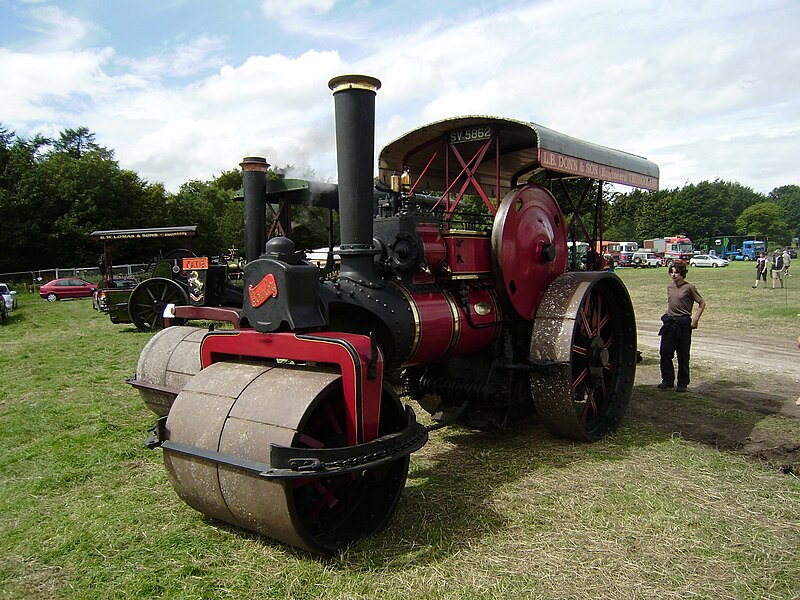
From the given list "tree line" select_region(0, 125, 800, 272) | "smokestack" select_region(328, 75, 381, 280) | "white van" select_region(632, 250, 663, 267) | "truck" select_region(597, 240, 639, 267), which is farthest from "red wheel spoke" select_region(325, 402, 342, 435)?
"white van" select_region(632, 250, 663, 267)

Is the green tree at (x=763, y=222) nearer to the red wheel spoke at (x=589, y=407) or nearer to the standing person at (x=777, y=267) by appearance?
the standing person at (x=777, y=267)

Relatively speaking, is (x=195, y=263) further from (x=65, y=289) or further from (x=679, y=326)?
(x=65, y=289)

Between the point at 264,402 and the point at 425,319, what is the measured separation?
138 centimetres

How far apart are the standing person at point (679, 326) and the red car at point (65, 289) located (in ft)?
70.6

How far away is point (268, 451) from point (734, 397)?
5235 mm

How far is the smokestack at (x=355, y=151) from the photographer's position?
11.4 feet

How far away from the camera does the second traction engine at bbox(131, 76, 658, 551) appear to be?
9.21ft

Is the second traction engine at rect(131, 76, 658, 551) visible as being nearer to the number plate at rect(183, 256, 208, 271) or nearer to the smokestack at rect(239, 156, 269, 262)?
the smokestack at rect(239, 156, 269, 262)

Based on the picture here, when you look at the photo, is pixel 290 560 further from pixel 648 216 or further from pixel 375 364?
pixel 648 216

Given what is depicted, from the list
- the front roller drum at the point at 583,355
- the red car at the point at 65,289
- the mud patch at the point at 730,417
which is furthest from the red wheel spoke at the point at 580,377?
the red car at the point at 65,289

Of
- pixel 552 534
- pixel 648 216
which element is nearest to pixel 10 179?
pixel 552 534

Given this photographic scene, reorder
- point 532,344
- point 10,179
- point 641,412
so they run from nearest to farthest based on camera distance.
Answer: point 532,344
point 641,412
point 10,179

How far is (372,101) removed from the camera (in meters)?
3.52

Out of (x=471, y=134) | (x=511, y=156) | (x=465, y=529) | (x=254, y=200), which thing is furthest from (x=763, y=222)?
(x=465, y=529)
